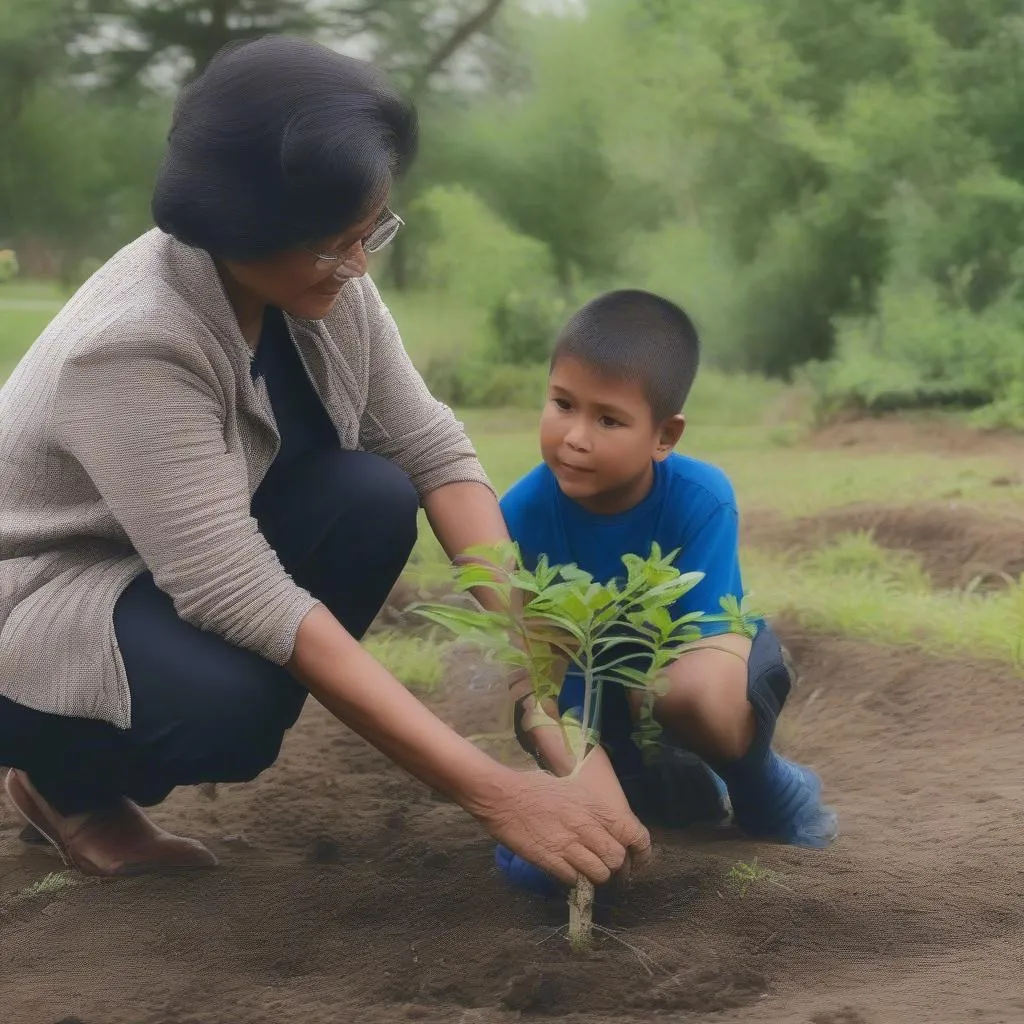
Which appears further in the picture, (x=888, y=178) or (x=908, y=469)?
(x=888, y=178)

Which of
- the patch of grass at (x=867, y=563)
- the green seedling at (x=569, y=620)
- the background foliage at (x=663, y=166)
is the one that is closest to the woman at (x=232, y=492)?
the green seedling at (x=569, y=620)

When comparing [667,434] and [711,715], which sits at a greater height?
[667,434]

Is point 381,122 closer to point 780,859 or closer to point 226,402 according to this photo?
point 226,402

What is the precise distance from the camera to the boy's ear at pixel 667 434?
282 cm

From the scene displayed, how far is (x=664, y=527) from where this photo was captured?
2844mm

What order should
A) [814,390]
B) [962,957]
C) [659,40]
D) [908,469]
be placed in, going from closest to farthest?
1. [962,957]
2. [908,469]
3. [814,390]
4. [659,40]

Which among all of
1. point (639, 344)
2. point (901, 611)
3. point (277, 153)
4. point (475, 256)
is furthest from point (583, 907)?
point (475, 256)

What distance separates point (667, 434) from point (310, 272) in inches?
30.7

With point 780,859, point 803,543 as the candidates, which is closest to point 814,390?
point 803,543

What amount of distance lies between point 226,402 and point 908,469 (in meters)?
4.39

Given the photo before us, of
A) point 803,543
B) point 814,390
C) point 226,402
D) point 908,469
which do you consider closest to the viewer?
point 226,402

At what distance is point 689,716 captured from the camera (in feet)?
8.77

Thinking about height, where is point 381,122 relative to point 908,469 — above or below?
above

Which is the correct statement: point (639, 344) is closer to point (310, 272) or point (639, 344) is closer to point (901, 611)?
point (310, 272)
